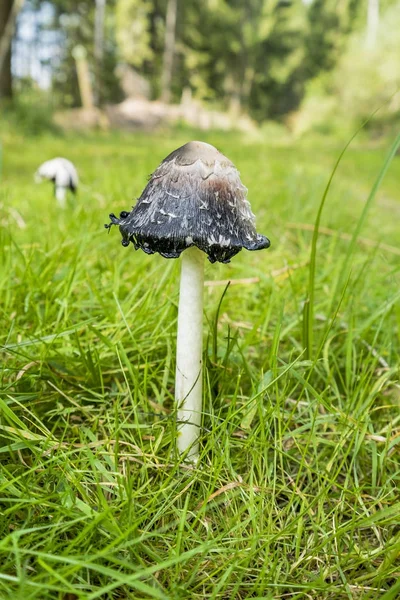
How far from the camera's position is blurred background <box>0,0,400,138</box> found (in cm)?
1764

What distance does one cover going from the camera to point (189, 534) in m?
0.97

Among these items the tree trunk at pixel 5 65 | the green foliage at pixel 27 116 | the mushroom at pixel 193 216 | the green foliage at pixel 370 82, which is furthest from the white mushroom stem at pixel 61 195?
the green foliage at pixel 370 82

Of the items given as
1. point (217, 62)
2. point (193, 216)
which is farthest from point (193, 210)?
point (217, 62)

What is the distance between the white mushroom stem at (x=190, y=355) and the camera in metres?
1.10

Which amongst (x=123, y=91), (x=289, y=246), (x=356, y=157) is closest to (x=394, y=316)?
(x=289, y=246)

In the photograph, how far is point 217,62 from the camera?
98.0 ft

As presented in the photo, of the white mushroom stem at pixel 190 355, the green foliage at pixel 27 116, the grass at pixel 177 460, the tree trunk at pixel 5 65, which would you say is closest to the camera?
the grass at pixel 177 460

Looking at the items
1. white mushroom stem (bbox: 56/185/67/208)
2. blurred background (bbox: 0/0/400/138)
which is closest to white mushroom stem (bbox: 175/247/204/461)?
white mushroom stem (bbox: 56/185/67/208)

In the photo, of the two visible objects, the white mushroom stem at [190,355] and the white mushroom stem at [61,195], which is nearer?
the white mushroom stem at [190,355]

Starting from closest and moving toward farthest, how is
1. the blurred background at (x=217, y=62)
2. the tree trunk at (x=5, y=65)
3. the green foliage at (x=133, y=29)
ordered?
the tree trunk at (x=5, y=65) < the blurred background at (x=217, y=62) < the green foliage at (x=133, y=29)

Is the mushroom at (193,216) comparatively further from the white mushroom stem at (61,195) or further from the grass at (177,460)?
the white mushroom stem at (61,195)

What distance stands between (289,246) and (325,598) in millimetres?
2126

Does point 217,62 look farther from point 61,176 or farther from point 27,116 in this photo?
point 61,176

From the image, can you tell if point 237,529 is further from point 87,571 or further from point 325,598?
point 87,571
